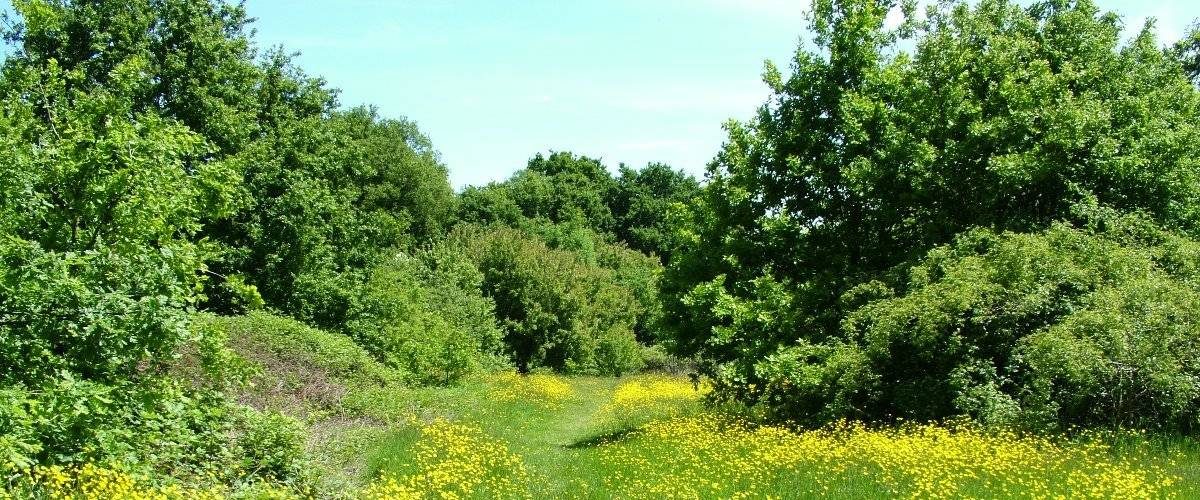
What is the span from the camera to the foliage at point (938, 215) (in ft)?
49.0

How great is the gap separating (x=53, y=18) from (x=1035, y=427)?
14814 millimetres

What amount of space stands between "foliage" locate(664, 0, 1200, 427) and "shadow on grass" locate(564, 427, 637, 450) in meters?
2.63

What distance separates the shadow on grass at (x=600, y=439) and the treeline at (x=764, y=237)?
8.45ft

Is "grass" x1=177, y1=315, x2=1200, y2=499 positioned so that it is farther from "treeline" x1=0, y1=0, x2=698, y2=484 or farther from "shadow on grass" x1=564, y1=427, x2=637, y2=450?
"treeline" x1=0, y1=0, x2=698, y2=484

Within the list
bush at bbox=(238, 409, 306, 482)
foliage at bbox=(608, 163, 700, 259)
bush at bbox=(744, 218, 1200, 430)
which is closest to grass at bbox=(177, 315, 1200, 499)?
bush at bbox=(238, 409, 306, 482)

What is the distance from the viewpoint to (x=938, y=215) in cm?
1870

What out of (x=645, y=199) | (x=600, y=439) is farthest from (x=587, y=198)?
(x=600, y=439)

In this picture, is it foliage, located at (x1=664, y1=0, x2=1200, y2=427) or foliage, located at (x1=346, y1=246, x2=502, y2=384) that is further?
foliage, located at (x1=346, y1=246, x2=502, y2=384)

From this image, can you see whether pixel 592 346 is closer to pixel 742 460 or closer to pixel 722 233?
pixel 722 233

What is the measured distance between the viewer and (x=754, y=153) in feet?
67.4

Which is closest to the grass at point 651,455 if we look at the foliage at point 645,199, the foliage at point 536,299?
the foliage at point 536,299

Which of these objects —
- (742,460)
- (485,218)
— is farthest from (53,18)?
(485,218)

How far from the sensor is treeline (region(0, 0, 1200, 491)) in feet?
28.9

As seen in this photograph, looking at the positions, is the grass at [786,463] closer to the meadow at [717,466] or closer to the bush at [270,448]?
the meadow at [717,466]
